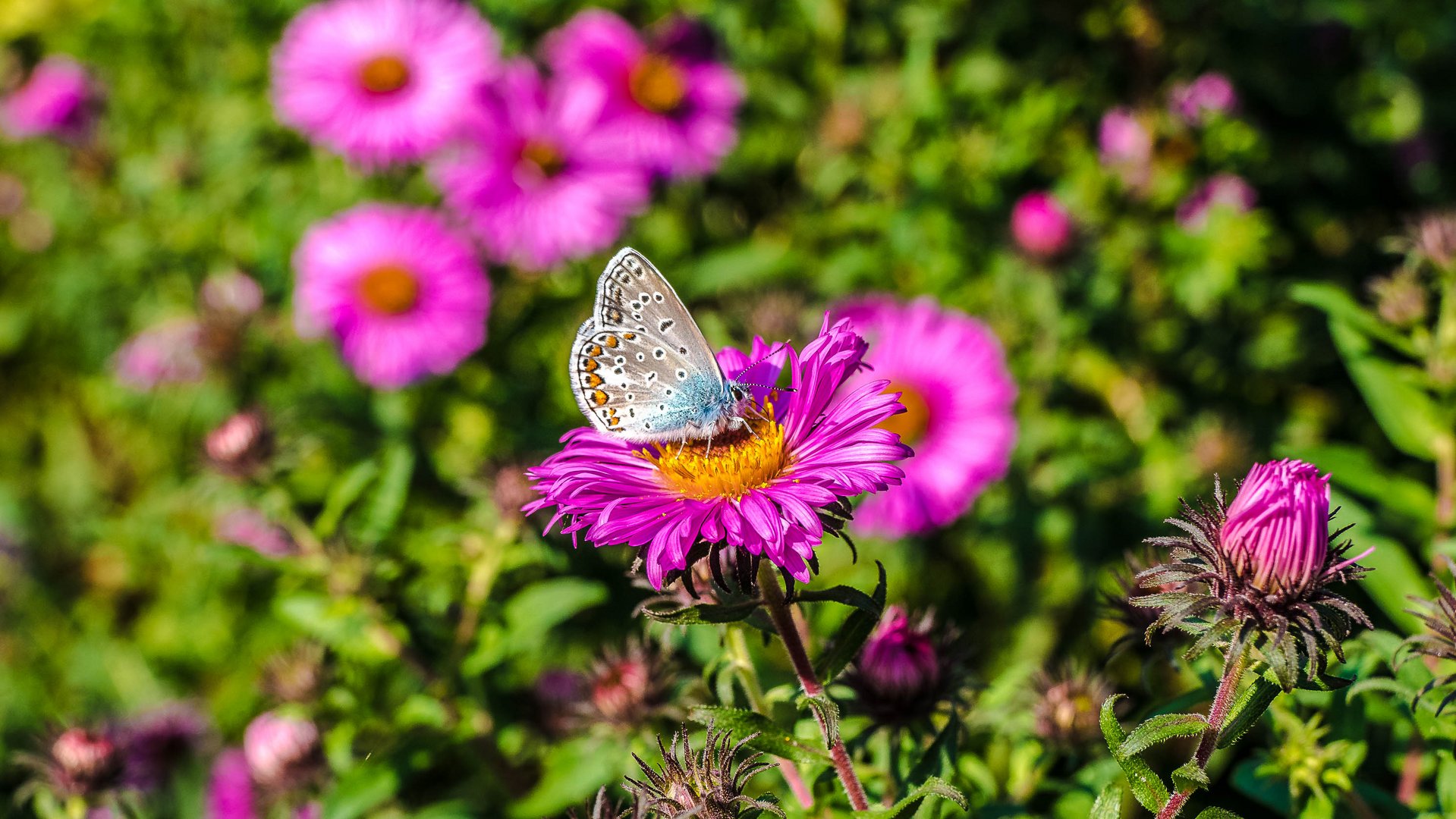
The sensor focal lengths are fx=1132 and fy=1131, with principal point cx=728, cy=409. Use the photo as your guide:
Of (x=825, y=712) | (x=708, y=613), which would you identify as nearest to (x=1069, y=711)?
(x=825, y=712)

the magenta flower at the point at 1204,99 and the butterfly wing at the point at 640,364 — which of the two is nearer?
the butterfly wing at the point at 640,364

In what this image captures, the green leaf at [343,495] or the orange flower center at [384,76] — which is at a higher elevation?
the orange flower center at [384,76]

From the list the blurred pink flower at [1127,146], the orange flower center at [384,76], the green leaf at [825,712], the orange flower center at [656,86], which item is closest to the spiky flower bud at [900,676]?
the green leaf at [825,712]

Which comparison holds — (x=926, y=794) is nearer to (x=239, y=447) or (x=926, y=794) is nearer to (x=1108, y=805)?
(x=1108, y=805)

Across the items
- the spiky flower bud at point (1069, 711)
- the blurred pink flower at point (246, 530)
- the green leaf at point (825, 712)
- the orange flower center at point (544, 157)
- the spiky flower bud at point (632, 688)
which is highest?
the green leaf at point (825, 712)

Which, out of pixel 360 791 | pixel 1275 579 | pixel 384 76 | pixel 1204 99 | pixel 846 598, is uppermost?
pixel 1204 99

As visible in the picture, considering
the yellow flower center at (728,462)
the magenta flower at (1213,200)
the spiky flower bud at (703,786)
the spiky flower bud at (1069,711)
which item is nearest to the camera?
the spiky flower bud at (703,786)

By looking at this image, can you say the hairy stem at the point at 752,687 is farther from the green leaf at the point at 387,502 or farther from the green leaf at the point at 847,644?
the green leaf at the point at 387,502
